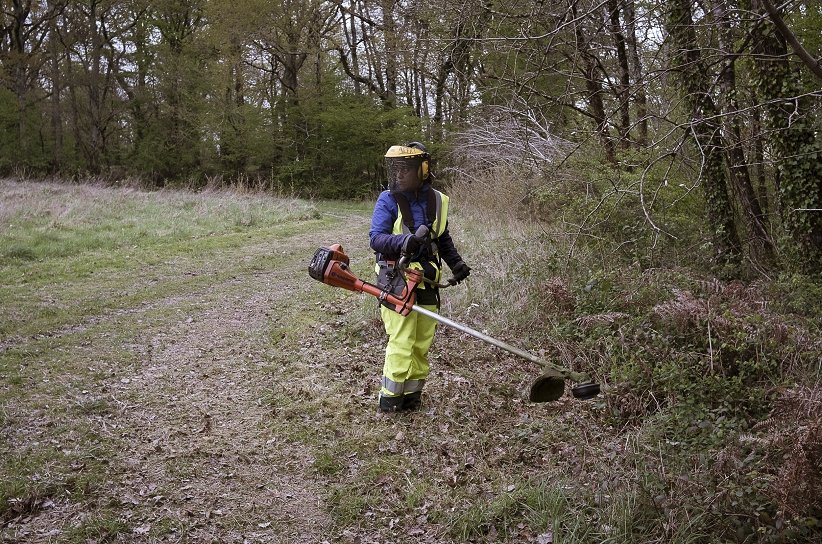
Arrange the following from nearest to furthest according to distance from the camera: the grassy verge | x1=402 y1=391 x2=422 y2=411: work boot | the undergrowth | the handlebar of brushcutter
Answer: the undergrowth
the grassy verge
the handlebar of brushcutter
x1=402 y1=391 x2=422 y2=411: work boot

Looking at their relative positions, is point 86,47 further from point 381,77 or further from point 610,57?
point 610,57

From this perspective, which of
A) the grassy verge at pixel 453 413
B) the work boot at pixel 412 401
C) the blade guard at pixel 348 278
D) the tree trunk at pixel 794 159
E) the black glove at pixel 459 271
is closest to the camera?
the grassy verge at pixel 453 413

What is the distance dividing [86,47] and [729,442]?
3273 centimetres

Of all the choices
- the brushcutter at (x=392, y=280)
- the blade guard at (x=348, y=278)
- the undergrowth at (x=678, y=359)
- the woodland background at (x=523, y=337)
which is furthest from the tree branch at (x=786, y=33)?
the blade guard at (x=348, y=278)

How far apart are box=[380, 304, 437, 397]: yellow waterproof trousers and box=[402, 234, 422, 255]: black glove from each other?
22.3 inches

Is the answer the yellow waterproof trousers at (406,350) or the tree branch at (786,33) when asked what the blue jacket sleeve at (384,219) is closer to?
the yellow waterproof trousers at (406,350)

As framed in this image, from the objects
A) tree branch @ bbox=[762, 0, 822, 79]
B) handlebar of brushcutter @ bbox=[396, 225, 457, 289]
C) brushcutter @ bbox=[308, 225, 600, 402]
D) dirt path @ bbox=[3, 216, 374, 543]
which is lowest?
dirt path @ bbox=[3, 216, 374, 543]

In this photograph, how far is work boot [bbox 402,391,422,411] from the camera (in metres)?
5.57

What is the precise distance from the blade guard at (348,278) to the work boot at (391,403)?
877 millimetres

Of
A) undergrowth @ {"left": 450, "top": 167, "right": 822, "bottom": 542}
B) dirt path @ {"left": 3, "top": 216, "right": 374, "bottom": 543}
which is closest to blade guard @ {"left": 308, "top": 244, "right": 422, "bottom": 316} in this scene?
dirt path @ {"left": 3, "top": 216, "right": 374, "bottom": 543}

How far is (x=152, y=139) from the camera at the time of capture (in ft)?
98.9

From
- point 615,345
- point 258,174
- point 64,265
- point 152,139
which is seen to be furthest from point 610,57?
point 152,139

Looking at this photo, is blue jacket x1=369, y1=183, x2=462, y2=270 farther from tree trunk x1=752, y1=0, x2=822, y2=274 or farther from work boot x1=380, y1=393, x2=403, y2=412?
tree trunk x1=752, y1=0, x2=822, y2=274

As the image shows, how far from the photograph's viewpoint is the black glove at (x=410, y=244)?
485cm
